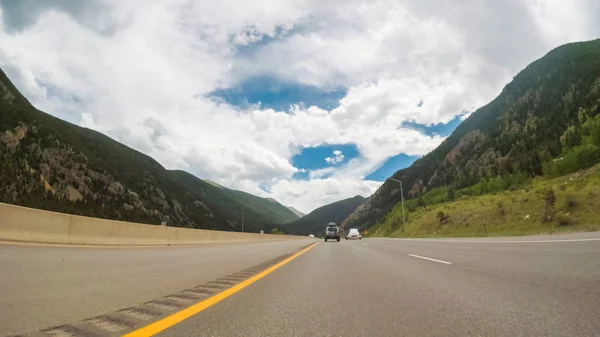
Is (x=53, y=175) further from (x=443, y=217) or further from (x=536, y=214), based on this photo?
(x=536, y=214)

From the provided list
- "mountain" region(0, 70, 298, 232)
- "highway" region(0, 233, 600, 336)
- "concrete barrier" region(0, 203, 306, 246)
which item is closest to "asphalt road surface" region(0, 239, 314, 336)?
"highway" region(0, 233, 600, 336)

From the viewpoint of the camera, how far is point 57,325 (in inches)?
135

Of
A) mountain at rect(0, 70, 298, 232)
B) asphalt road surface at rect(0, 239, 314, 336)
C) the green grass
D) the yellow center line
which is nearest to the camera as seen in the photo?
the yellow center line

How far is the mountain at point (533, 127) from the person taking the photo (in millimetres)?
107188

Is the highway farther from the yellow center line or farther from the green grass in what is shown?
the green grass

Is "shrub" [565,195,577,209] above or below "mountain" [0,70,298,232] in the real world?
below

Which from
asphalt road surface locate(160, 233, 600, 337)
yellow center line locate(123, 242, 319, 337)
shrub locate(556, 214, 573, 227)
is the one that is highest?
shrub locate(556, 214, 573, 227)

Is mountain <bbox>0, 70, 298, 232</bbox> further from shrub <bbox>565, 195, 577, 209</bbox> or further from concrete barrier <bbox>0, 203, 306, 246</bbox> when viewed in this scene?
concrete barrier <bbox>0, 203, 306, 246</bbox>

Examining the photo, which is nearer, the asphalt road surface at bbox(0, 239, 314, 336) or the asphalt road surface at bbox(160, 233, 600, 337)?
the asphalt road surface at bbox(160, 233, 600, 337)

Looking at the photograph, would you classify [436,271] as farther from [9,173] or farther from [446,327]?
[9,173]

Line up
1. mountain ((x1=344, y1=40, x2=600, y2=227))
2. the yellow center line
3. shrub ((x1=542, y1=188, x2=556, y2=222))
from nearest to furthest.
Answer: the yellow center line → shrub ((x1=542, y1=188, x2=556, y2=222)) → mountain ((x1=344, y1=40, x2=600, y2=227))

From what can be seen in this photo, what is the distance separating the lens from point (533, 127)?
14200 centimetres

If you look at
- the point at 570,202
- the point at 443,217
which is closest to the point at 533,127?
the point at 443,217

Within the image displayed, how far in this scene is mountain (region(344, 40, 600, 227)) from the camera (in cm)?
10719
